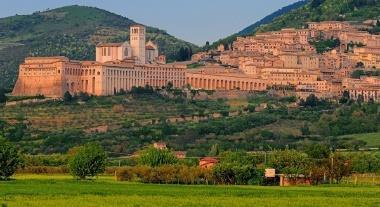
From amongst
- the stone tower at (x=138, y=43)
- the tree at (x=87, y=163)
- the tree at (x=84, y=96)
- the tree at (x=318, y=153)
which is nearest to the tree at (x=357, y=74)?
the stone tower at (x=138, y=43)

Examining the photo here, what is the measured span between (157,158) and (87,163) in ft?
25.1

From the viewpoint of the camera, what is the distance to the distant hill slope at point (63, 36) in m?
162

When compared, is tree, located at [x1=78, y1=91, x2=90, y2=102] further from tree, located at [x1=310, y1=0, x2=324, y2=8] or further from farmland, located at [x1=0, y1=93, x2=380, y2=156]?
tree, located at [x1=310, y1=0, x2=324, y2=8]

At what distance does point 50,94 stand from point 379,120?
30764 millimetres

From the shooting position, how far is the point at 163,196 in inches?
1891

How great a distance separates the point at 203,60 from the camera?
137500 millimetres

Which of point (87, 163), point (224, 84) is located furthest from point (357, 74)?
point (87, 163)

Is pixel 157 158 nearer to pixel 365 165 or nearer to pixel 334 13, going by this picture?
pixel 365 165

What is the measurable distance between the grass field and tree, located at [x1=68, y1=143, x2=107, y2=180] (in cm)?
956

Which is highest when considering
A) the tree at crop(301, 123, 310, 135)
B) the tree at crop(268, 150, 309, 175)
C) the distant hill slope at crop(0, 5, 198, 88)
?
the distant hill slope at crop(0, 5, 198, 88)

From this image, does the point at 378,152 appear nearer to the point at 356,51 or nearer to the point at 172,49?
the point at 356,51

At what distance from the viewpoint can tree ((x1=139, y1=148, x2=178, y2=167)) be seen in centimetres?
7350

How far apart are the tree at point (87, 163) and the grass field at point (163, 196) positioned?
9.56 m

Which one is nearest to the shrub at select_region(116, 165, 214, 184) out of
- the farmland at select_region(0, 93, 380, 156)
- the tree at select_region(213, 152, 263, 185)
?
the tree at select_region(213, 152, 263, 185)
